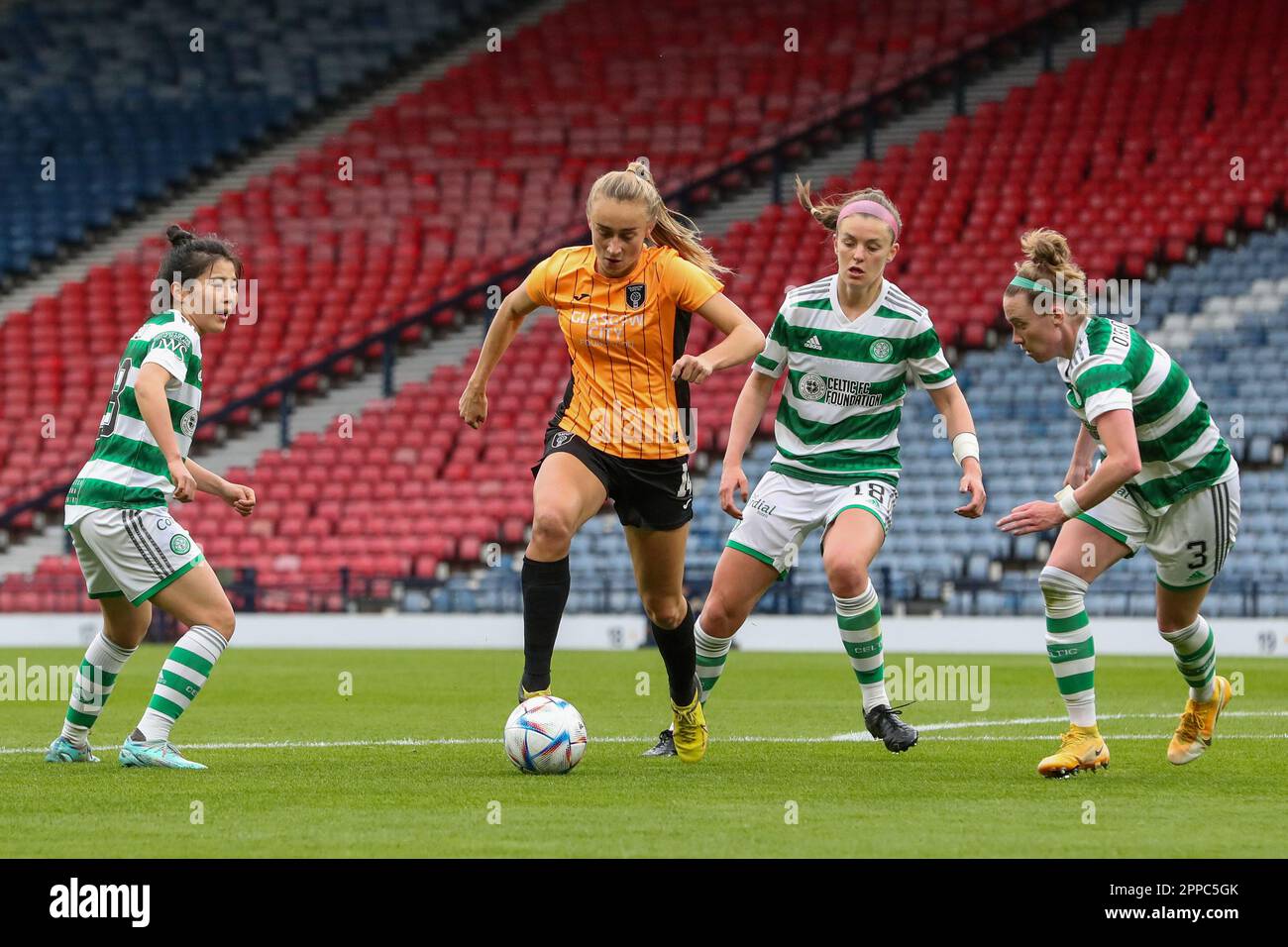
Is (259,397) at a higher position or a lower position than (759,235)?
lower

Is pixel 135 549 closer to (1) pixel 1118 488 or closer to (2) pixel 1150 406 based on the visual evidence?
(1) pixel 1118 488

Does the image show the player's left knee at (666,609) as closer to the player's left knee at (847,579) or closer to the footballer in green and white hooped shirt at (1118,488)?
the player's left knee at (847,579)

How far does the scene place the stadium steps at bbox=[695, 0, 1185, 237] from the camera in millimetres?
27250

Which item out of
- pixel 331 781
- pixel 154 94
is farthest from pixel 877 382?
pixel 154 94

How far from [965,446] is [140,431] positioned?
3340mm

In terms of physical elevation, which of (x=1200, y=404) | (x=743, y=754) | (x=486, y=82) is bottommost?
(x=743, y=754)

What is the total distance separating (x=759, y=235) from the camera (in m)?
25.9

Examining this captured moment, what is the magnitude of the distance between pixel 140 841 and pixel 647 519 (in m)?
2.69

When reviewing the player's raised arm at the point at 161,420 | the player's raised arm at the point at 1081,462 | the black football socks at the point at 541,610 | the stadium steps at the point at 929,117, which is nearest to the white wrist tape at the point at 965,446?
the player's raised arm at the point at 1081,462

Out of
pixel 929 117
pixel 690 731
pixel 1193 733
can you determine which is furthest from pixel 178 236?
pixel 929 117

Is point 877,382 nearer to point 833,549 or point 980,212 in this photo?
point 833,549

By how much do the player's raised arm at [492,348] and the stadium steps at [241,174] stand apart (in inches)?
902

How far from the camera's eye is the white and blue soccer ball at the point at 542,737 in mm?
7070

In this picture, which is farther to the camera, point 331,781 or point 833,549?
point 833,549
